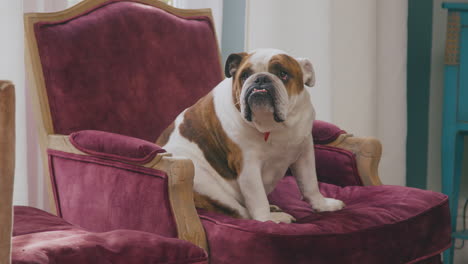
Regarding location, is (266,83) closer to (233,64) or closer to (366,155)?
(233,64)

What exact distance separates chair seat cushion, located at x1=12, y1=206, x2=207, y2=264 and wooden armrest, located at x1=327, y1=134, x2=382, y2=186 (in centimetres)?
78

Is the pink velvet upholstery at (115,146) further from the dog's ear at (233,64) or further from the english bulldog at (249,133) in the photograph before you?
the dog's ear at (233,64)

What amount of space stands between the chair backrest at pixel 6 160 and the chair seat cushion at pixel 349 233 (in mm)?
555

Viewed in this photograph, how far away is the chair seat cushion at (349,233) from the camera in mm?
1329

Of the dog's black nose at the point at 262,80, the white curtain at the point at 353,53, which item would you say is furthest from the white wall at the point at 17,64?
the white curtain at the point at 353,53

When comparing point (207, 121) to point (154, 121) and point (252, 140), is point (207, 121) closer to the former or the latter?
point (252, 140)

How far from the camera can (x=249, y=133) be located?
1.55 metres

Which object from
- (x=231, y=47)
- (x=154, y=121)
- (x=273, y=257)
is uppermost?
(x=231, y=47)

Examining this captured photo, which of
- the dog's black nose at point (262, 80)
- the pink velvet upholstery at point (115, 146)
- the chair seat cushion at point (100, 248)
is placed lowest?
the chair seat cushion at point (100, 248)

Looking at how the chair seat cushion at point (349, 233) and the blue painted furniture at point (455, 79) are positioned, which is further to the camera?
the blue painted furniture at point (455, 79)

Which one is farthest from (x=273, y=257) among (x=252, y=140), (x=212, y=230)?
(x=252, y=140)

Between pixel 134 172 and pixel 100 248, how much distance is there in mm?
334

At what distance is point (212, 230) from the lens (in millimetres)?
1410

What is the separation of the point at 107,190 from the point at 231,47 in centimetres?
131
